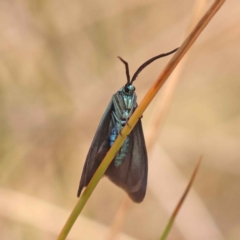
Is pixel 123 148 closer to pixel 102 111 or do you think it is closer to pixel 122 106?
pixel 122 106

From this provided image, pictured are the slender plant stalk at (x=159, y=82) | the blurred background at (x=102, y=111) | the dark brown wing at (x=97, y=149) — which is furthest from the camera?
the blurred background at (x=102, y=111)

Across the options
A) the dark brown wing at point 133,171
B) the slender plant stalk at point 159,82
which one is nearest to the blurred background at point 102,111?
the dark brown wing at point 133,171

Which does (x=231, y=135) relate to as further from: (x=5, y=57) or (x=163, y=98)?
(x=5, y=57)

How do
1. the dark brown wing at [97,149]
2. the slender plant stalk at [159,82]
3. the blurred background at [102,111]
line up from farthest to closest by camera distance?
the blurred background at [102,111] < the dark brown wing at [97,149] < the slender plant stalk at [159,82]

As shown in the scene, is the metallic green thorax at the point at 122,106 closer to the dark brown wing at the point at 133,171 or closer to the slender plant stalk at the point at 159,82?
the dark brown wing at the point at 133,171

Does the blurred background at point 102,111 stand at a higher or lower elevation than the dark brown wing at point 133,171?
higher

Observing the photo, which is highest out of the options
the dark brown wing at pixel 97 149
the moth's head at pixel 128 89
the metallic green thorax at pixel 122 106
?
the moth's head at pixel 128 89

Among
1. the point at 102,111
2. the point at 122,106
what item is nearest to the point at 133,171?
the point at 122,106

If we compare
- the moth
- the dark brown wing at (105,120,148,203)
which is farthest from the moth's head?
the dark brown wing at (105,120,148,203)

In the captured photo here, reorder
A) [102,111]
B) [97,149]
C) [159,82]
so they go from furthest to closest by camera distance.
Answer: [102,111] → [97,149] → [159,82]
